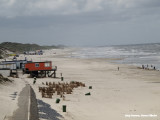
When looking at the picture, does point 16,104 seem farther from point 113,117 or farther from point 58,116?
point 113,117

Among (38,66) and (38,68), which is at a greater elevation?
(38,66)

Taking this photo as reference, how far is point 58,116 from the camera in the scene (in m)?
16.1

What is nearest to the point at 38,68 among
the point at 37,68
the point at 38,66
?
the point at 37,68

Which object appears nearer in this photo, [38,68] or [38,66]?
[38,68]

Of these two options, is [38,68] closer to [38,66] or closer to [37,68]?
[37,68]

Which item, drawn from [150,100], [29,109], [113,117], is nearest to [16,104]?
[29,109]

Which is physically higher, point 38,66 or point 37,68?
point 38,66

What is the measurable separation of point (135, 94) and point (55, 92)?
7.97m

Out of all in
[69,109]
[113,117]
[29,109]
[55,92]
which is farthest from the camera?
[55,92]

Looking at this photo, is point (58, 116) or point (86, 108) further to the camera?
point (86, 108)

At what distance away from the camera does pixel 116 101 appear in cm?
2308

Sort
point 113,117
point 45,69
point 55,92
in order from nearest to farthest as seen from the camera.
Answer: point 113,117 → point 55,92 → point 45,69

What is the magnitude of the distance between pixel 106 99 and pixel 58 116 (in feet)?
28.6

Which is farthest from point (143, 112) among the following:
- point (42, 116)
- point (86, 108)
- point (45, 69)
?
point (45, 69)
